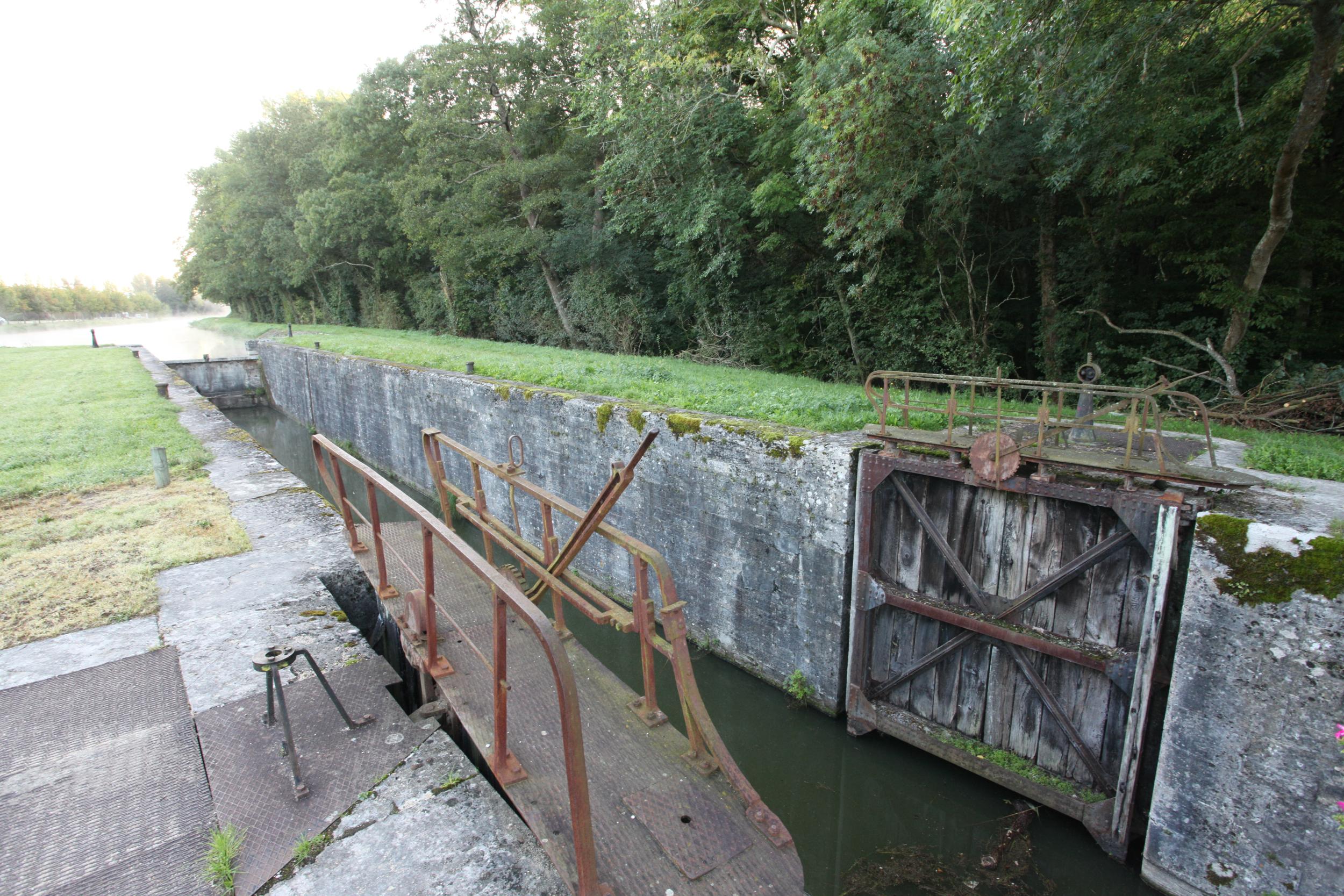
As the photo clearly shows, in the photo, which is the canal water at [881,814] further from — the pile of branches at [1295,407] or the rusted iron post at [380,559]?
the pile of branches at [1295,407]

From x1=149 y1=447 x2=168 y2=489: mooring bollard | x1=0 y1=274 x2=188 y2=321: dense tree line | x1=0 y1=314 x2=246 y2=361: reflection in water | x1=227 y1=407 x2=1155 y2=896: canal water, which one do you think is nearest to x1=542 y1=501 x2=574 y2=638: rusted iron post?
x1=227 y1=407 x2=1155 y2=896: canal water

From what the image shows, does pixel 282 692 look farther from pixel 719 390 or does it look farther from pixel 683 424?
pixel 719 390

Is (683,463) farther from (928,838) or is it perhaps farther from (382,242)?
(382,242)

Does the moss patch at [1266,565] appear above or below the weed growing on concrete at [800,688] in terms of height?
above

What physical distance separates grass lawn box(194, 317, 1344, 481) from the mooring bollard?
15.9 feet

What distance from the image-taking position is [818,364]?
53.5ft

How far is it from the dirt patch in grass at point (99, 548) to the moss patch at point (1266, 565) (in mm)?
6877

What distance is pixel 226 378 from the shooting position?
24.2 meters

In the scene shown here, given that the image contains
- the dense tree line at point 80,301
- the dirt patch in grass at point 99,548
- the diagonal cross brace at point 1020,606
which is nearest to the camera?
the diagonal cross brace at point 1020,606

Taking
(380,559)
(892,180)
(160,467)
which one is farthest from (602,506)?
(892,180)

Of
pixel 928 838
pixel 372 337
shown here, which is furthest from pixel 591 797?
pixel 372 337

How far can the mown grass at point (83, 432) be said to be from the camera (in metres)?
8.22

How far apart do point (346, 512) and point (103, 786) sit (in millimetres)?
2451

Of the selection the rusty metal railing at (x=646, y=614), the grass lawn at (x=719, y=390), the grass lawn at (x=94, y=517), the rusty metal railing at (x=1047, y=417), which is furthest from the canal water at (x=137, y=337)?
the rusty metal railing at (x=1047, y=417)
